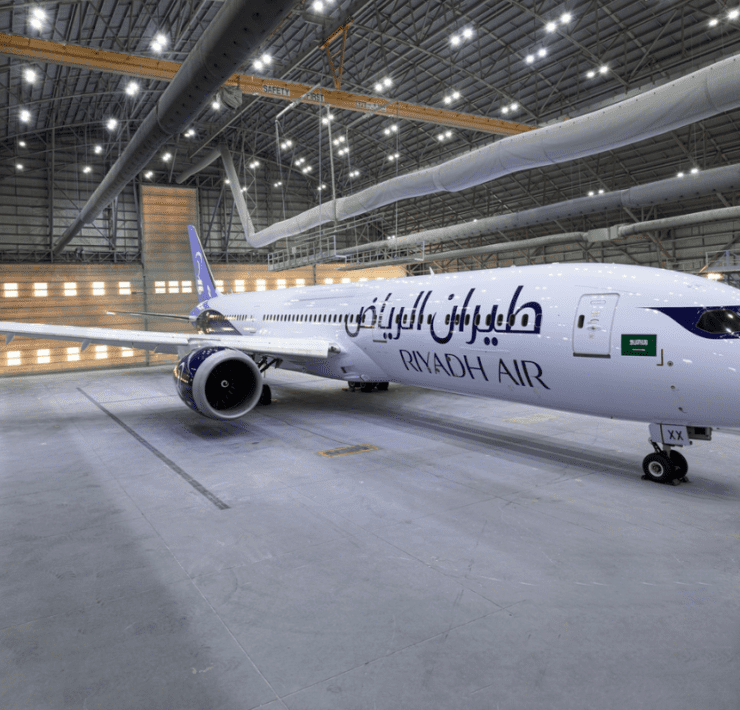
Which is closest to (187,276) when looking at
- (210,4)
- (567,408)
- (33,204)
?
(33,204)

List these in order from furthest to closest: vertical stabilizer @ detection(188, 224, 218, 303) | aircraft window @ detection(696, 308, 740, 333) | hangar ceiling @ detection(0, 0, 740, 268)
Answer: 1. vertical stabilizer @ detection(188, 224, 218, 303)
2. hangar ceiling @ detection(0, 0, 740, 268)
3. aircraft window @ detection(696, 308, 740, 333)

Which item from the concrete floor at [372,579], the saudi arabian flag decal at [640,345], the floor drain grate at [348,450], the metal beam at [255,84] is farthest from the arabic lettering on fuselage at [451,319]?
the metal beam at [255,84]

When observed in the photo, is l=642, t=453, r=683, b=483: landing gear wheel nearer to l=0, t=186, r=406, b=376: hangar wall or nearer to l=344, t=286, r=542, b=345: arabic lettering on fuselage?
l=344, t=286, r=542, b=345: arabic lettering on fuselage

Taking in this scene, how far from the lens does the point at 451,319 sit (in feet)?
34.3

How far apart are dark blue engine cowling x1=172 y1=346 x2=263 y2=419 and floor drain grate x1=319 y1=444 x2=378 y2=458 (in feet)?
7.78

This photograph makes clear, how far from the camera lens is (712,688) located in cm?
364

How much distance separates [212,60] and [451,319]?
5.97 m

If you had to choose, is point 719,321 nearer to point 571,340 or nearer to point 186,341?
point 571,340

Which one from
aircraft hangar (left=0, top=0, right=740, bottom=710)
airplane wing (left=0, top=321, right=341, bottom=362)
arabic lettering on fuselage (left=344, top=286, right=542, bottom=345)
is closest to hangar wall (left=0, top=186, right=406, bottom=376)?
aircraft hangar (left=0, top=0, right=740, bottom=710)

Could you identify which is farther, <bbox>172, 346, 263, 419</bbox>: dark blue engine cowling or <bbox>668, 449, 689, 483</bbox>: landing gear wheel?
<bbox>172, 346, 263, 419</bbox>: dark blue engine cowling

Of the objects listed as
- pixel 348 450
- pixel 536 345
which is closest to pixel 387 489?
pixel 348 450

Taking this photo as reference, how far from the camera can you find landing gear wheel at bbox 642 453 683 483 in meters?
7.92

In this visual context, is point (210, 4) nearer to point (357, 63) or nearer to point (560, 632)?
point (357, 63)

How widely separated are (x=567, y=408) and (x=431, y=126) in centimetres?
2463
